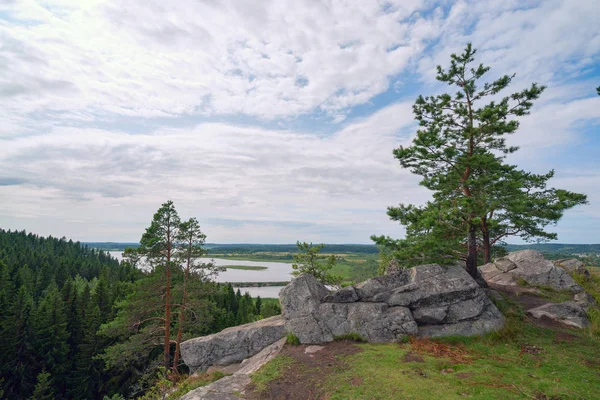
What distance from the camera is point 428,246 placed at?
15023 millimetres

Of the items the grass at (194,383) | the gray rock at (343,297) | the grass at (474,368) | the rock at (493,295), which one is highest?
the gray rock at (343,297)

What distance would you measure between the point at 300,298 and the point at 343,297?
2.16m

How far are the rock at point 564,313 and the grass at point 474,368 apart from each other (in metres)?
1.43

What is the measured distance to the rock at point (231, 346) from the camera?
15.5 metres

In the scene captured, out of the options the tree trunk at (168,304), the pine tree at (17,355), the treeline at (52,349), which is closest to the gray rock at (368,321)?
the tree trunk at (168,304)

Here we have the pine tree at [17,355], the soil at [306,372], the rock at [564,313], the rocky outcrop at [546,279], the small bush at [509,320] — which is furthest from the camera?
the pine tree at [17,355]

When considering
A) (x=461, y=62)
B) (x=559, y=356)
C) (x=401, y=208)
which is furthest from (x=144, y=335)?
(x=461, y=62)

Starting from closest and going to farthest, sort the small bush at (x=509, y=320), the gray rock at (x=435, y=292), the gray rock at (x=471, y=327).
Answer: the small bush at (x=509, y=320) → the gray rock at (x=471, y=327) → the gray rock at (x=435, y=292)

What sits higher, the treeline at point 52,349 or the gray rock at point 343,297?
the gray rock at point 343,297

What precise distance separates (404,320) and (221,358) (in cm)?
931

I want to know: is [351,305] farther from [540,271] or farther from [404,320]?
[540,271]

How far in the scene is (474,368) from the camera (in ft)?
34.0

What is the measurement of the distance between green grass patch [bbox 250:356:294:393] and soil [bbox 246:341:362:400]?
153 mm

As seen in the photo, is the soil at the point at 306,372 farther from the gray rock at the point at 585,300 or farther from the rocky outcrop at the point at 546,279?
the gray rock at the point at 585,300
